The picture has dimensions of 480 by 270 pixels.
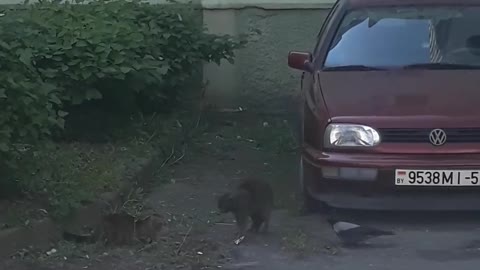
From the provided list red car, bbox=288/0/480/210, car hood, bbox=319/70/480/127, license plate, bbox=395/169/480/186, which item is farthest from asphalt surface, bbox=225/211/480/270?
car hood, bbox=319/70/480/127

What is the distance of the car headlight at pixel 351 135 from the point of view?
705 centimetres

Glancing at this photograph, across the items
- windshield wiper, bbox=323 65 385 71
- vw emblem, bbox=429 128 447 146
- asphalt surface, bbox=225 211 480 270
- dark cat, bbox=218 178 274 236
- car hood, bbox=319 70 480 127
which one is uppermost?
windshield wiper, bbox=323 65 385 71

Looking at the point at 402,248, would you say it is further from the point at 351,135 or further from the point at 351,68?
the point at 351,68

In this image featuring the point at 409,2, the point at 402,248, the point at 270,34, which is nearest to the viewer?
the point at 402,248

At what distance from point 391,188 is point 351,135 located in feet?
1.47

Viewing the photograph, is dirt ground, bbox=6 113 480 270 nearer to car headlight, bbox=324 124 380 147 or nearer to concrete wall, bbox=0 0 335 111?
car headlight, bbox=324 124 380 147

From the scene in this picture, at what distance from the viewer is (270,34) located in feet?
38.3

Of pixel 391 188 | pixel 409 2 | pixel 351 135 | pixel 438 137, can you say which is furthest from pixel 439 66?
pixel 391 188

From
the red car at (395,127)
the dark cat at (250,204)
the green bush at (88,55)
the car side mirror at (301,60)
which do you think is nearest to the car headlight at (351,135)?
the red car at (395,127)

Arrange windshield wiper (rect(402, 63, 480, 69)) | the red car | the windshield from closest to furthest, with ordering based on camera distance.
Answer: the red car, windshield wiper (rect(402, 63, 480, 69)), the windshield

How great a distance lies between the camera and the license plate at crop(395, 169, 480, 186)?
6949 mm

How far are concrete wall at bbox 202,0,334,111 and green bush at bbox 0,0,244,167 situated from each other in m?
0.72

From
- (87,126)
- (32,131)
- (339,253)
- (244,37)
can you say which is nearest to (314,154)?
(339,253)

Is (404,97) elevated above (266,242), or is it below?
above
